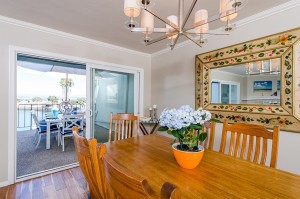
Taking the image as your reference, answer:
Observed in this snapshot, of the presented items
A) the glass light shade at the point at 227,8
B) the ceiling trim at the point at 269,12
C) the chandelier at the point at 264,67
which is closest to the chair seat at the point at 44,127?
the glass light shade at the point at 227,8

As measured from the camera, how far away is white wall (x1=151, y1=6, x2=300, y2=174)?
172cm

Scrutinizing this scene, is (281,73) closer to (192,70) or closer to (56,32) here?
(192,70)

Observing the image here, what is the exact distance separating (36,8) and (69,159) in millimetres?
2656

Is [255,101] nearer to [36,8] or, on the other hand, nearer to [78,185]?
[78,185]

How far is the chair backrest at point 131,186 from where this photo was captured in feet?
1.34

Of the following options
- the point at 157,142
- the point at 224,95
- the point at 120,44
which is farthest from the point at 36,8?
the point at 224,95

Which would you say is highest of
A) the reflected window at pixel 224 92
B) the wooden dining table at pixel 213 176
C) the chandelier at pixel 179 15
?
the chandelier at pixel 179 15

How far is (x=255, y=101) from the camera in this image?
78.7 inches

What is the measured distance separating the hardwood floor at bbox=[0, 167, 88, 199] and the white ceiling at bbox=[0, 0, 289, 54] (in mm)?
2177

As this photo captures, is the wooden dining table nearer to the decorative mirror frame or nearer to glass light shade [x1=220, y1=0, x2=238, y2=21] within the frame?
the decorative mirror frame

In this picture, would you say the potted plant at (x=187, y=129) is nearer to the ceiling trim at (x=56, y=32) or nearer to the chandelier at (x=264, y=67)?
the chandelier at (x=264, y=67)

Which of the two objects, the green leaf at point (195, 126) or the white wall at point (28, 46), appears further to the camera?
the white wall at point (28, 46)

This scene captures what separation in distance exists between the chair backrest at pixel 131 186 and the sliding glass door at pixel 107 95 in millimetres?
2572

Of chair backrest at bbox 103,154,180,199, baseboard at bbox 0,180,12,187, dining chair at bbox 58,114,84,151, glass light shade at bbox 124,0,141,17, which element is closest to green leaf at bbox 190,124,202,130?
chair backrest at bbox 103,154,180,199
